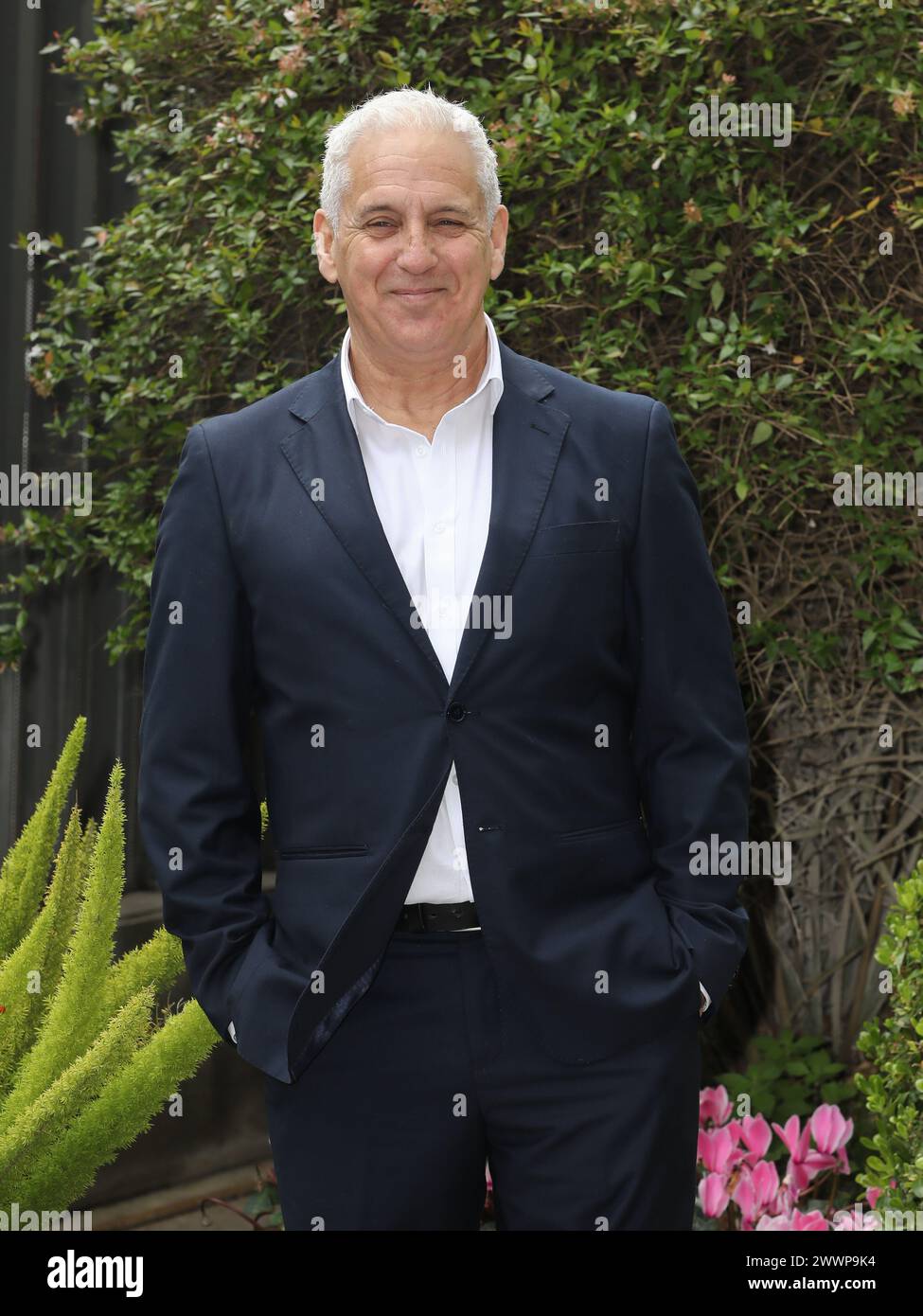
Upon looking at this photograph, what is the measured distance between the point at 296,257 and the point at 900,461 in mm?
1460

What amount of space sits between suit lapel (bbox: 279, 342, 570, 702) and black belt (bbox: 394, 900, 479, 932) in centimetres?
27

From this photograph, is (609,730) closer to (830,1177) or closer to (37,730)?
(830,1177)

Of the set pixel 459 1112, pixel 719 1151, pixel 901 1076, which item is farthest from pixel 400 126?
pixel 719 1151

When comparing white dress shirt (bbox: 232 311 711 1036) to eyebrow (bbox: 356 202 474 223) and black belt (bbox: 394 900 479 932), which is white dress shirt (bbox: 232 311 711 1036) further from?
eyebrow (bbox: 356 202 474 223)

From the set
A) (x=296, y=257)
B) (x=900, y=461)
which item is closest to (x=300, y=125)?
(x=296, y=257)

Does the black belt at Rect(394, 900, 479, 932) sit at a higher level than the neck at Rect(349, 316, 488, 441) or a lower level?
lower

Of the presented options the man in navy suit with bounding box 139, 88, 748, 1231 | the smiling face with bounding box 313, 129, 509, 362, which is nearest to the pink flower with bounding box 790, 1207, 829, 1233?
the man in navy suit with bounding box 139, 88, 748, 1231

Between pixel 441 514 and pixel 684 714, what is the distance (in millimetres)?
420

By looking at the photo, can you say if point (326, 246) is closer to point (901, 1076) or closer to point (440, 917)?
point (440, 917)

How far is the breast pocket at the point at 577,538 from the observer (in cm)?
192

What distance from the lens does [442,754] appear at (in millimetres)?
1871

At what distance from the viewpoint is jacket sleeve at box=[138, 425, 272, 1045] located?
6.35 feet

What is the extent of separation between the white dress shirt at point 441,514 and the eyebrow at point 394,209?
0.19 meters

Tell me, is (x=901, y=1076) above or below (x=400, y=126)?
below
